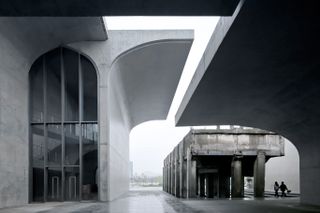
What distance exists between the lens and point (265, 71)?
1166 centimetres

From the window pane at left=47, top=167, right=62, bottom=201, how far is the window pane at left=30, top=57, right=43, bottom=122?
9.49ft

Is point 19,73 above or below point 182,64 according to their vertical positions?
below

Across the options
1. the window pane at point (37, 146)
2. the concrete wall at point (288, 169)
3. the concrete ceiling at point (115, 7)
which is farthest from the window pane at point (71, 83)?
the concrete wall at point (288, 169)

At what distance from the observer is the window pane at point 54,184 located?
20672mm

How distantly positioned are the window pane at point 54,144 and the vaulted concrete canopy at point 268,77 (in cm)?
650

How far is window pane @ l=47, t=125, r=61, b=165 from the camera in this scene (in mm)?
20950

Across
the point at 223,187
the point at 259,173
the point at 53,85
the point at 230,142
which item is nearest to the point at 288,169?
the point at 223,187

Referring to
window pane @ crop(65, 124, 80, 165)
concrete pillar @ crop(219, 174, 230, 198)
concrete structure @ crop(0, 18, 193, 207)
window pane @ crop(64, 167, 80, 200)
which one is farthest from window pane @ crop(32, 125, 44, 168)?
concrete pillar @ crop(219, 174, 230, 198)

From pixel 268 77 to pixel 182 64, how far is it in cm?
1602

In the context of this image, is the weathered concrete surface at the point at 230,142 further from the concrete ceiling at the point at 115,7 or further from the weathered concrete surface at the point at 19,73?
the concrete ceiling at the point at 115,7

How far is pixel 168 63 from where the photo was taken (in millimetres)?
27594

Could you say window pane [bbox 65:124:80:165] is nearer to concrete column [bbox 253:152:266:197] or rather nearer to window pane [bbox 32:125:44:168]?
window pane [bbox 32:125:44:168]

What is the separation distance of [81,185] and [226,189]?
57.2ft

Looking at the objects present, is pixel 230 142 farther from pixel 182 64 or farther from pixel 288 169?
pixel 288 169
